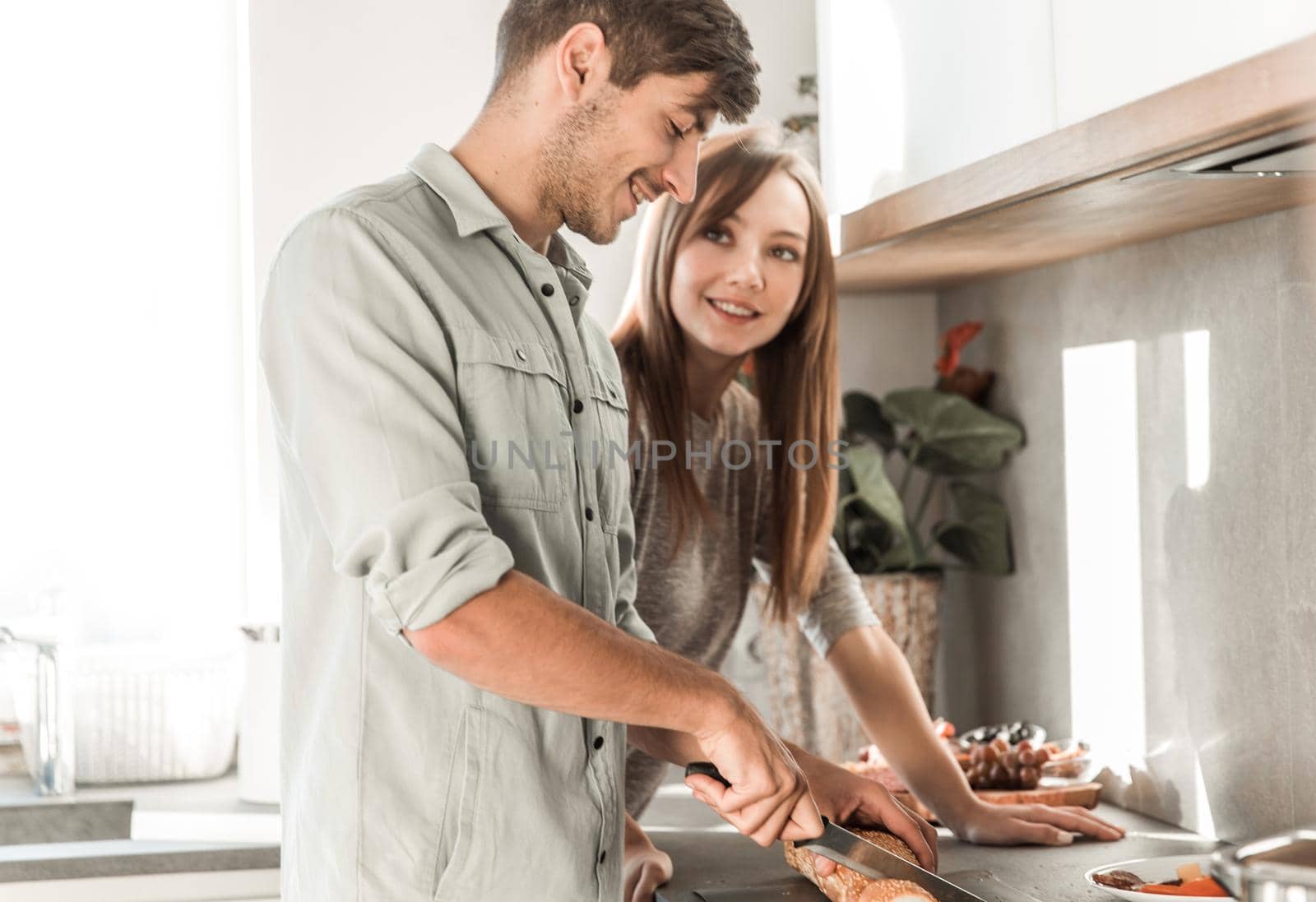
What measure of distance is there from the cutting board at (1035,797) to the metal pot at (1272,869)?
768 mm

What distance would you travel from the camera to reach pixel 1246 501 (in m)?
1.45

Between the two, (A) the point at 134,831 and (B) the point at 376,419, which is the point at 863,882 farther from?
(A) the point at 134,831

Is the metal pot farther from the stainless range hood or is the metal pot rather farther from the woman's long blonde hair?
the woman's long blonde hair

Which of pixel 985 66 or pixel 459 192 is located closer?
pixel 459 192

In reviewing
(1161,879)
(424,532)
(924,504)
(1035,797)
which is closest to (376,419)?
(424,532)

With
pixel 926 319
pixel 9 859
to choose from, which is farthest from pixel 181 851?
pixel 926 319

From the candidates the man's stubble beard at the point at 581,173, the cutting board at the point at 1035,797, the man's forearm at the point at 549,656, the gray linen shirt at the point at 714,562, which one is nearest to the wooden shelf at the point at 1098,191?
the gray linen shirt at the point at 714,562

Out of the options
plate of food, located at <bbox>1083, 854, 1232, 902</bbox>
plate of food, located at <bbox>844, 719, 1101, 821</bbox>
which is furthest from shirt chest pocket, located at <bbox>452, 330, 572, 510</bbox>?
plate of food, located at <bbox>844, 719, 1101, 821</bbox>

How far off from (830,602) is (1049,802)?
0.34 metres

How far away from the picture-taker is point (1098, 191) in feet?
3.87

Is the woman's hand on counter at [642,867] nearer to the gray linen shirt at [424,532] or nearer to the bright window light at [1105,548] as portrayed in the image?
the gray linen shirt at [424,532]

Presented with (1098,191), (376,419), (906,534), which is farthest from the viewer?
(906,534)

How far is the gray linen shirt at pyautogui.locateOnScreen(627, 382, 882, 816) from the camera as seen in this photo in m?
1.56

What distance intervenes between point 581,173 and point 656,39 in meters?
0.11
